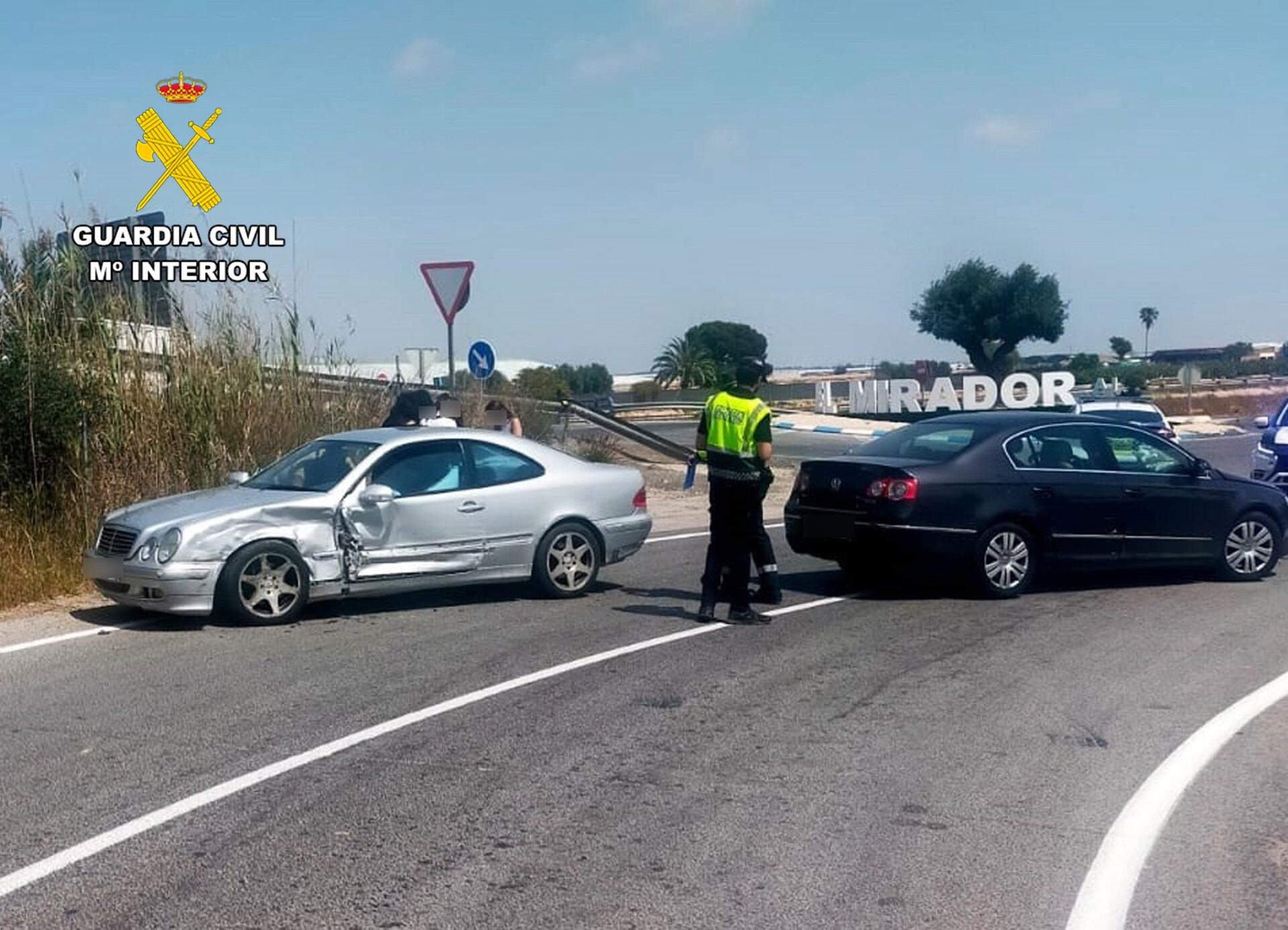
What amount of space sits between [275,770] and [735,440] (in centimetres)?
464

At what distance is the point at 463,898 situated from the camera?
5.18 m

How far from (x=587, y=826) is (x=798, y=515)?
261 inches

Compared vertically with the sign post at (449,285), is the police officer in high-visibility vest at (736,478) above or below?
below

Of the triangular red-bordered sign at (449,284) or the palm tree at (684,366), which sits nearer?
the triangular red-bordered sign at (449,284)

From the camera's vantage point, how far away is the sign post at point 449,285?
1680cm

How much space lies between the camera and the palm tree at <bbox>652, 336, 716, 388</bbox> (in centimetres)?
8762

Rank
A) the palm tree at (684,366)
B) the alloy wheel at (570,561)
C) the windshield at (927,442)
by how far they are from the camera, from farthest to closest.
Result: the palm tree at (684,366) < the windshield at (927,442) < the alloy wheel at (570,561)

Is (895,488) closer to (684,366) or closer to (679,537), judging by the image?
(679,537)

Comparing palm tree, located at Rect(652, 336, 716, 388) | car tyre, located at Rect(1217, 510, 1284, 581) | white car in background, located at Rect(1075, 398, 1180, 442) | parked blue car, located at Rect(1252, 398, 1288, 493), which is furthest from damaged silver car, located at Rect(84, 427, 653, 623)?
palm tree, located at Rect(652, 336, 716, 388)

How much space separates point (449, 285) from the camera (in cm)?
1695

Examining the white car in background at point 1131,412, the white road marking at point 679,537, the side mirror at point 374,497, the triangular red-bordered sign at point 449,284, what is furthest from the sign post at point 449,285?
the white car in background at point 1131,412

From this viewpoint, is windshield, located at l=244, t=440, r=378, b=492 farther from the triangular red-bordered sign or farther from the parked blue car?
the parked blue car

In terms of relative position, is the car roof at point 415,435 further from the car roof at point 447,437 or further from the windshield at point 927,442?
the windshield at point 927,442

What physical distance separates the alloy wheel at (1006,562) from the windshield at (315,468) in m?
4.88
